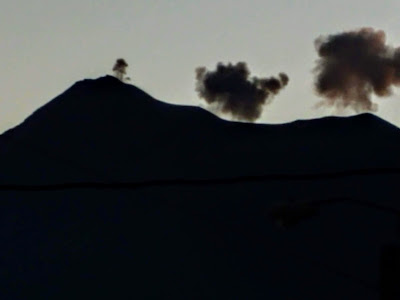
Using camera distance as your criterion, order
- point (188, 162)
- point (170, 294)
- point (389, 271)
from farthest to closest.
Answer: point (188, 162), point (170, 294), point (389, 271)

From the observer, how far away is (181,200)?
1512cm

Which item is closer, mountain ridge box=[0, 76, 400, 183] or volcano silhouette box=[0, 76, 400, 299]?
volcano silhouette box=[0, 76, 400, 299]

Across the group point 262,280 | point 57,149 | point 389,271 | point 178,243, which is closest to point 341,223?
point 262,280

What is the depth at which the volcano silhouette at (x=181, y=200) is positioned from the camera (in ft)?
47.0

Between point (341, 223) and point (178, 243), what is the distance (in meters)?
2.43

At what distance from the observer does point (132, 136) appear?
51.6ft

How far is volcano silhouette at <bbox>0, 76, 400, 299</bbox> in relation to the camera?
14.3m

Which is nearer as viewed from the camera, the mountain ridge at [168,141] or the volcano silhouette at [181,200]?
the volcano silhouette at [181,200]

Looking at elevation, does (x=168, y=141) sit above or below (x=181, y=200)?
above

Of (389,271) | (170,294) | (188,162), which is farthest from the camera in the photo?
(188,162)

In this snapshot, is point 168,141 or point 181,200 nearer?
point 181,200

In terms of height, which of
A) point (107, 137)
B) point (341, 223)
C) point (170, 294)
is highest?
point (107, 137)

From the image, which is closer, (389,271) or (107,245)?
(389,271)

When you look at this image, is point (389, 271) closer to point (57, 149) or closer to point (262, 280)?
point (262, 280)
